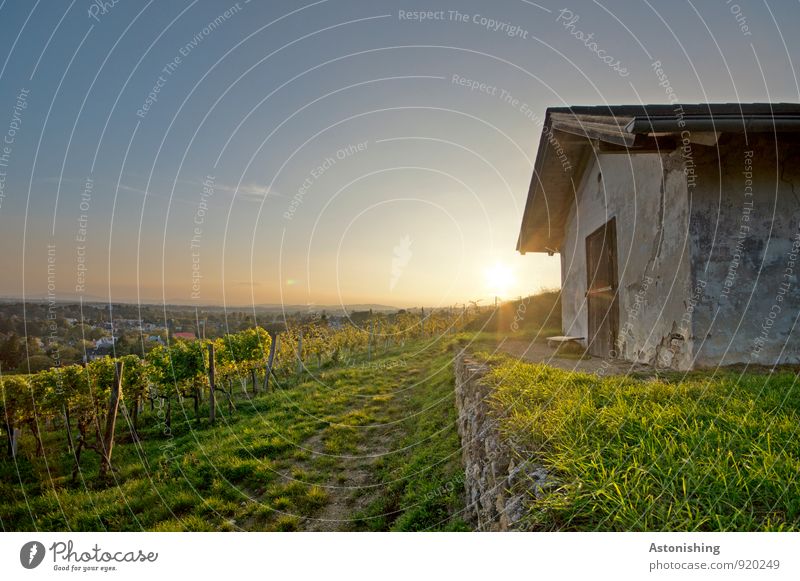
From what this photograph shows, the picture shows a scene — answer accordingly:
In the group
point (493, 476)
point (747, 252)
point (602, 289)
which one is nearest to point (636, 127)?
point (747, 252)

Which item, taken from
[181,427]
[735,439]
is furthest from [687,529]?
[181,427]

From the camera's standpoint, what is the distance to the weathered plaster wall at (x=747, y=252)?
15.2ft

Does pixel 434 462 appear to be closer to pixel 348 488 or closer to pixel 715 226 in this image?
pixel 348 488

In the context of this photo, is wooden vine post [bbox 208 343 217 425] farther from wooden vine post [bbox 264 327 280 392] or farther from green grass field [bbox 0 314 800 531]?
wooden vine post [bbox 264 327 280 392]

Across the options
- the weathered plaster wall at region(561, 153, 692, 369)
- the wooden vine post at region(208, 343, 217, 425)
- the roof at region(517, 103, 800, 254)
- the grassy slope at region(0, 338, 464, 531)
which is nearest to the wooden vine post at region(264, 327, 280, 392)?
the wooden vine post at region(208, 343, 217, 425)

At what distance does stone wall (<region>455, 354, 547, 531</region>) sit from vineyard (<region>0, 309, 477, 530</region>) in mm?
441

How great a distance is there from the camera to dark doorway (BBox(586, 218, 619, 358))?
7332 millimetres

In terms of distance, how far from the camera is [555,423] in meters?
2.75

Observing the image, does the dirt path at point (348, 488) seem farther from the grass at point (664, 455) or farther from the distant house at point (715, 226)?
the distant house at point (715, 226)

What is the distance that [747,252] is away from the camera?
467 cm

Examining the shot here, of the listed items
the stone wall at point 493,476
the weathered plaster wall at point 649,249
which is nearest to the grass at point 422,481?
the stone wall at point 493,476

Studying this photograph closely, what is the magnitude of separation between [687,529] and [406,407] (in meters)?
7.22

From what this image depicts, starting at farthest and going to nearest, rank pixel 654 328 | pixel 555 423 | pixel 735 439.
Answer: pixel 654 328 < pixel 555 423 < pixel 735 439
